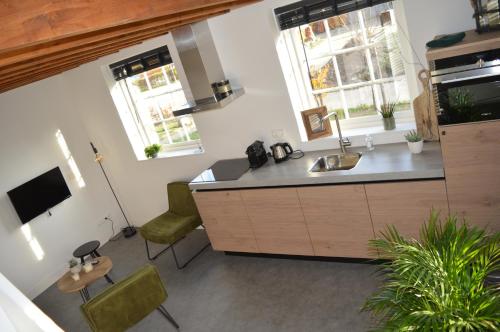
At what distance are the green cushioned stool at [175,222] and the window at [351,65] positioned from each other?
1.67 metres

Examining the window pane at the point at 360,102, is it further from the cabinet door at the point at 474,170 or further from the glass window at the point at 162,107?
the glass window at the point at 162,107

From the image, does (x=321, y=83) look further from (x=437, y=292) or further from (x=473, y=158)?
(x=437, y=292)

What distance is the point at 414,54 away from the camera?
311 centimetres

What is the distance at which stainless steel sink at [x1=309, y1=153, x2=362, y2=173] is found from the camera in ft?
11.6

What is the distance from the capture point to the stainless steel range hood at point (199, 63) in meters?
3.53

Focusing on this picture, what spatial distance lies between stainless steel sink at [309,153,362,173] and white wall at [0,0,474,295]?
20 cm

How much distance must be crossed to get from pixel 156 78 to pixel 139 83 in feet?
0.96

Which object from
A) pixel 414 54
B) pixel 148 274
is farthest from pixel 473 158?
pixel 148 274

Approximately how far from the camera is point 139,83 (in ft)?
15.9

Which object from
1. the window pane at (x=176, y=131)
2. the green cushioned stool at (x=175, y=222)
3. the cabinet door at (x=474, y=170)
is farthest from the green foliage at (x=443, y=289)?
the window pane at (x=176, y=131)

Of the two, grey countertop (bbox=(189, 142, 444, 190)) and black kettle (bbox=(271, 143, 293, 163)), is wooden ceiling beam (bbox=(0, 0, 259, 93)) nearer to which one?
grey countertop (bbox=(189, 142, 444, 190))

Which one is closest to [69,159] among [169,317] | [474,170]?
[169,317]

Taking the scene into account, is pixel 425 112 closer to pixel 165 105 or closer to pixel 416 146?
pixel 416 146

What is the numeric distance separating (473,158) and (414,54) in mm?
1014
